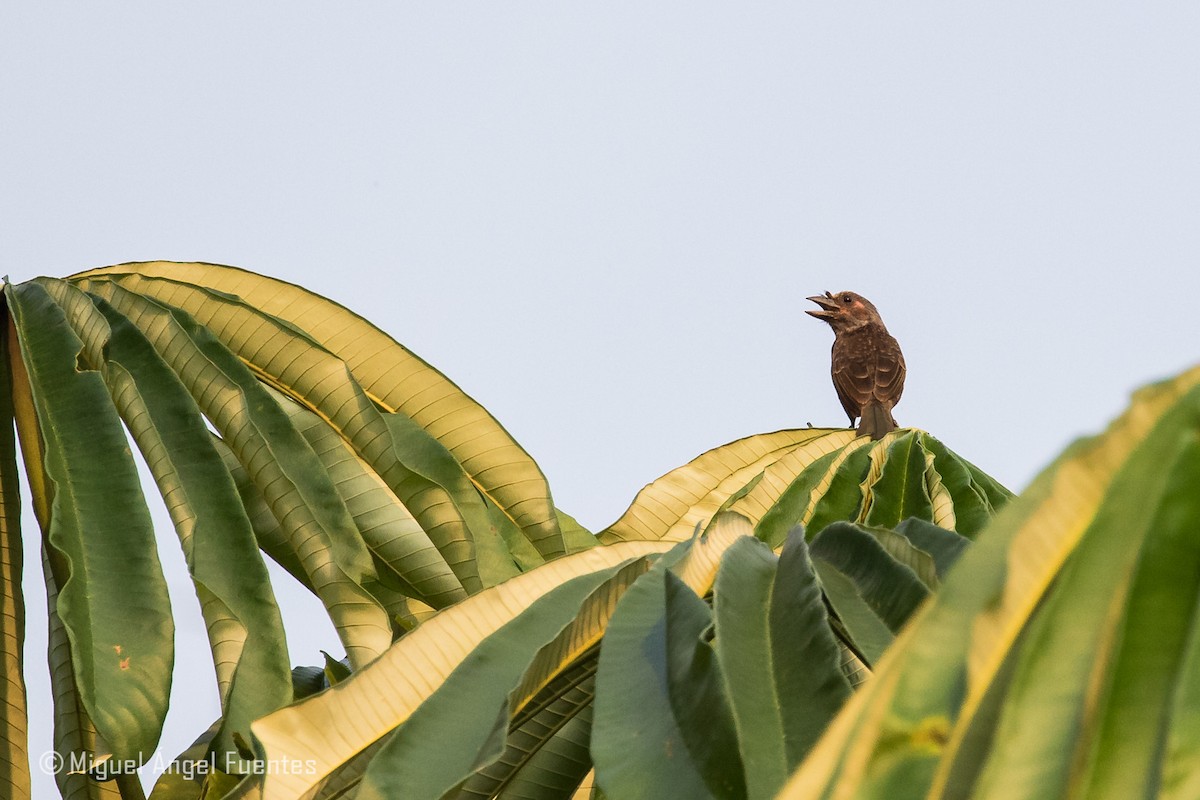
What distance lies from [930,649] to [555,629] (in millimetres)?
751

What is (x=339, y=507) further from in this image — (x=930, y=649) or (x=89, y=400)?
(x=930, y=649)

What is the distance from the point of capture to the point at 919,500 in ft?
8.41

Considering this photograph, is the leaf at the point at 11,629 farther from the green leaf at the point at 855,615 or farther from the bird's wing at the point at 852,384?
the bird's wing at the point at 852,384

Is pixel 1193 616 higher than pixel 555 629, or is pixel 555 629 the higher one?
pixel 555 629

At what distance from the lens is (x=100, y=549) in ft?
5.60

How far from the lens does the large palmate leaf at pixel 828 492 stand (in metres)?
2.50

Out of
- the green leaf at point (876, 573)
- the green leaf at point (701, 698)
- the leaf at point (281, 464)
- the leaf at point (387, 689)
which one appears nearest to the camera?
the green leaf at point (701, 698)

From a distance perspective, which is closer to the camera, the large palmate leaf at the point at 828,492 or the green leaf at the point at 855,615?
the green leaf at the point at 855,615

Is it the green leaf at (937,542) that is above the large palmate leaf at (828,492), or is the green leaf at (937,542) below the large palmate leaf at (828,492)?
below

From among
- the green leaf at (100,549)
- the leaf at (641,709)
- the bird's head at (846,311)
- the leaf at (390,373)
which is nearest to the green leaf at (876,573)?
the leaf at (641,709)

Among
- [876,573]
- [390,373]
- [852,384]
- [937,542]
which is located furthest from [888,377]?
[876,573]

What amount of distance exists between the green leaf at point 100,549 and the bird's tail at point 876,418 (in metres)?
4.55

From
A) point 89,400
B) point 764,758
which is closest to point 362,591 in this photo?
point 89,400

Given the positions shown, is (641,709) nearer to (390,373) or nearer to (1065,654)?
(1065,654)
